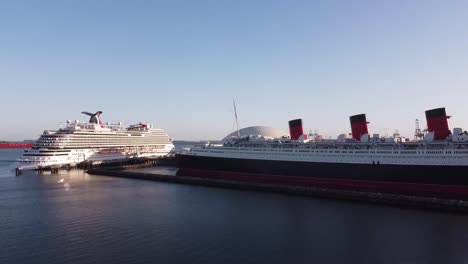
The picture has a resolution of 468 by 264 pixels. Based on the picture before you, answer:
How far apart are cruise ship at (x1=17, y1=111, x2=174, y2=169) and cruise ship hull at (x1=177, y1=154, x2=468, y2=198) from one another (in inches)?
921

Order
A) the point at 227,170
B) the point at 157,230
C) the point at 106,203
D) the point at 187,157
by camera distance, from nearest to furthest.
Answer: the point at 157,230 → the point at 106,203 → the point at 227,170 → the point at 187,157

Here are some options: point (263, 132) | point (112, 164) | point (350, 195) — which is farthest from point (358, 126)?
point (263, 132)

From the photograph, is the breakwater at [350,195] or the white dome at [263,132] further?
the white dome at [263,132]

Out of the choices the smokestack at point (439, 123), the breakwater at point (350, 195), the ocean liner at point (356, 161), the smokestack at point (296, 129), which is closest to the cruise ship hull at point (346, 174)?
the ocean liner at point (356, 161)

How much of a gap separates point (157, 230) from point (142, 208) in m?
5.62

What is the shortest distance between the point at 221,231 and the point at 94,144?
45659mm

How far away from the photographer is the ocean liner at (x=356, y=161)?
25.0 metres

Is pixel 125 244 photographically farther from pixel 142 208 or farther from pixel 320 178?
pixel 320 178

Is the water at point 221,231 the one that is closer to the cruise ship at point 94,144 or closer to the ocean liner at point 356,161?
the ocean liner at point 356,161

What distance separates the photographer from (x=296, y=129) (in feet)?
118

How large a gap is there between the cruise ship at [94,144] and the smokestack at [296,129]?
3467cm

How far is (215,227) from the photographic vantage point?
18.0m

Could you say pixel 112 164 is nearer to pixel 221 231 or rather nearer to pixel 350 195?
pixel 350 195

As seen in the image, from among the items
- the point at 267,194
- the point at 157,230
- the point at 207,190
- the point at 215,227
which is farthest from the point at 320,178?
the point at 157,230
